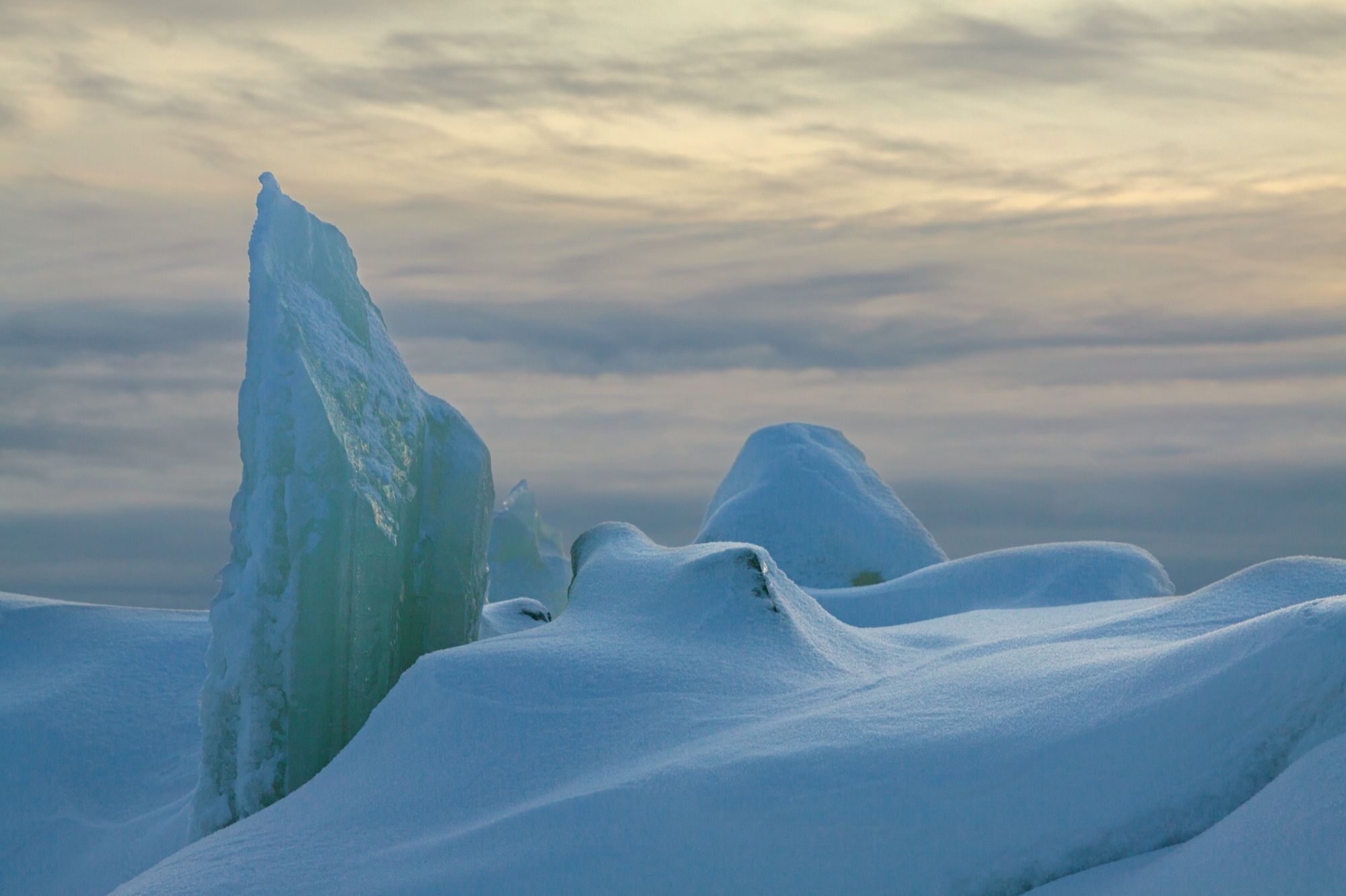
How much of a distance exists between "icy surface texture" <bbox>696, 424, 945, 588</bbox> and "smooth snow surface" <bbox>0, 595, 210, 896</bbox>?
908cm

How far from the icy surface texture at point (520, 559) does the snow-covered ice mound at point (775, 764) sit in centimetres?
1571

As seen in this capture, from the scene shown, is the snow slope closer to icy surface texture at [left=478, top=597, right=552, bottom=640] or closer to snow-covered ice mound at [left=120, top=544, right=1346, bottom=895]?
snow-covered ice mound at [left=120, top=544, right=1346, bottom=895]

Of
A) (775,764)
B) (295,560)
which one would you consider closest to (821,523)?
(295,560)

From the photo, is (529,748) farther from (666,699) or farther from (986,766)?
(986,766)

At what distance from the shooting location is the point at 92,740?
933 cm

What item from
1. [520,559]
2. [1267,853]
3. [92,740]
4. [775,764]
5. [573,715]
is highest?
[1267,853]

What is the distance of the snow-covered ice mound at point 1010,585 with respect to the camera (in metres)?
13.3

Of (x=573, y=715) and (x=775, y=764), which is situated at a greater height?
(x=775, y=764)

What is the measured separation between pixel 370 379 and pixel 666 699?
3174mm

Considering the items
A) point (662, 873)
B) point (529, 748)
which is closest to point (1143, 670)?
point (662, 873)

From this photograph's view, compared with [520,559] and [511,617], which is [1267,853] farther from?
[520,559]

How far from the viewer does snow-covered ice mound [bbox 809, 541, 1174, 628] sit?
13273 mm

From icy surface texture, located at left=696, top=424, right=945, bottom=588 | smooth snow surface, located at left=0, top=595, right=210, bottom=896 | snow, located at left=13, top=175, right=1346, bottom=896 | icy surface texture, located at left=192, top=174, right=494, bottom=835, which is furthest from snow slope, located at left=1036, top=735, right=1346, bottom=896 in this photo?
icy surface texture, located at left=696, top=424, right=945, bottom=588

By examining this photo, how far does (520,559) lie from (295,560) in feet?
51.3
